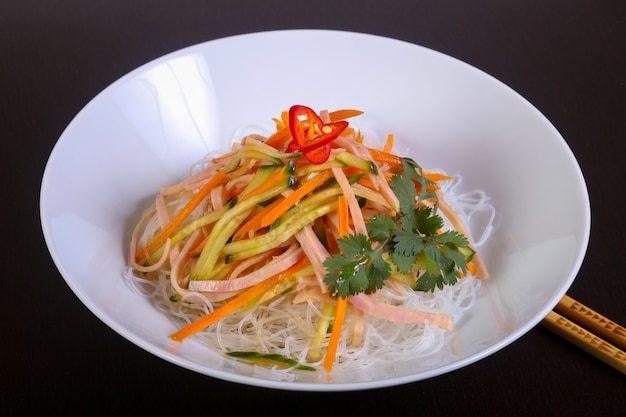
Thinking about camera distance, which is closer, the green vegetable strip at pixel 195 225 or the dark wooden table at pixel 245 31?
the dark wooden table at pixel 245 31

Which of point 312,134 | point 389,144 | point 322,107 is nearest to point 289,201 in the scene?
point 312,134

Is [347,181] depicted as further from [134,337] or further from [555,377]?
[555,377]

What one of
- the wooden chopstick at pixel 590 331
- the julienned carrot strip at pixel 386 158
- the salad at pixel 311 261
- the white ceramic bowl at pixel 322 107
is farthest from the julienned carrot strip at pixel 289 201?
the wooden chopstick at pixel 590 331

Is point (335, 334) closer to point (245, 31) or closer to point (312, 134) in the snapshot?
point (312, 134)

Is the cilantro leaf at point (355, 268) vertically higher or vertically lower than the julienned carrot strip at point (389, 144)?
lower

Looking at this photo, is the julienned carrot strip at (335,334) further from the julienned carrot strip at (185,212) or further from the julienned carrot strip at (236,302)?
the julienned carrot strip at (185,212)

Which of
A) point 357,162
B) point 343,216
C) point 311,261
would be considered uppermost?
point 357,162
